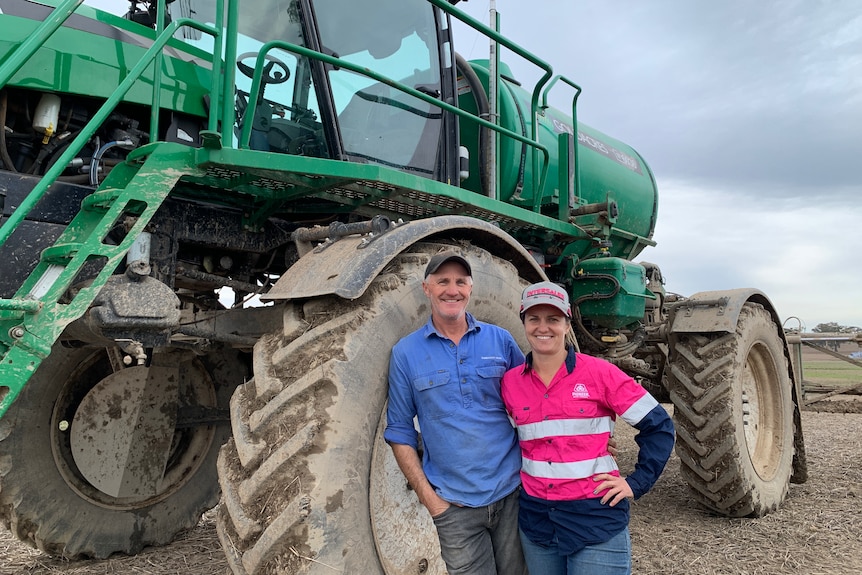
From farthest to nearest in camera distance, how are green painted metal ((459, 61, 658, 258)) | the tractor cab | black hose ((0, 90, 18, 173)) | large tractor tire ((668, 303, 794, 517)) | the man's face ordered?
1. green painted metal ((459, 61, 658, 258))
2. large tractor tire ((668, 303, 794, 517))
3. the tractor cab
4. black hose ((0, 90, 18, 173))
5. the man's face

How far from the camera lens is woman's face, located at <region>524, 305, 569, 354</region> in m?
2.42

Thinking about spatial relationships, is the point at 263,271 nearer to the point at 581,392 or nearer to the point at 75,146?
the point at 75,146

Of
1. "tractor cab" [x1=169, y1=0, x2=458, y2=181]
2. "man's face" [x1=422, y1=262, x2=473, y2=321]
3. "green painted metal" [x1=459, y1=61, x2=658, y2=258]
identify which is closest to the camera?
"man's face" [x1=422, y1=262, x2=473, y2=321]

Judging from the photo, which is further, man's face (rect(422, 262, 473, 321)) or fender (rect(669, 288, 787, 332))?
fender (rect(669, 288, 787, 332))

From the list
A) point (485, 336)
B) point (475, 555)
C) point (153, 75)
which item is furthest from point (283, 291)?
point (153, 75)

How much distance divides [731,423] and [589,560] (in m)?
2.81

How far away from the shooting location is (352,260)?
2602 millimetres

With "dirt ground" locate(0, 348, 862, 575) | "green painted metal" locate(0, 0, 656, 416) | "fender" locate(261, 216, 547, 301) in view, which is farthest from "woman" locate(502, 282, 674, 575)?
"dirt ground" locate(0, 348, 862, 575)

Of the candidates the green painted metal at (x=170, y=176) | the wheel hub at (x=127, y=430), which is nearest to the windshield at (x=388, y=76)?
the green painted metal at (x=170, y=176)

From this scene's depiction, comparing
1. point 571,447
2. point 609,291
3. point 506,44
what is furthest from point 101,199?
point 609,291

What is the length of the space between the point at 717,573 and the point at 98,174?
3.93 meters

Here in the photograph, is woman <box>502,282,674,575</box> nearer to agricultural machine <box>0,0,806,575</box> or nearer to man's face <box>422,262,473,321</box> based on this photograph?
man's face <box>422,262,473,321</box>

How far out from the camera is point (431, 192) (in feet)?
10.5

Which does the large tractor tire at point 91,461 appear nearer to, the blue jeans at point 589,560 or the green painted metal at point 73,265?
the green painted metal at point 73,265
